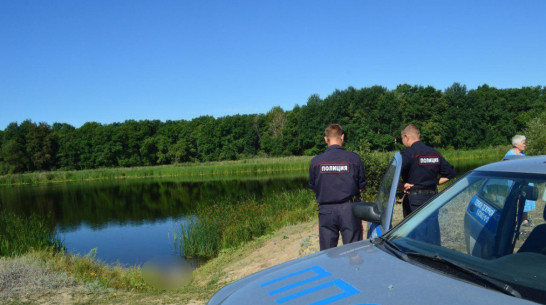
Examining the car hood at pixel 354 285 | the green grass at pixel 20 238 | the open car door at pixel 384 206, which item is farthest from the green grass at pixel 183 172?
the car hood at pixel 354 285

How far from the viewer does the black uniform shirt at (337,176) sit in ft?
14.3

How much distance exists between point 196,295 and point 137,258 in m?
7.21

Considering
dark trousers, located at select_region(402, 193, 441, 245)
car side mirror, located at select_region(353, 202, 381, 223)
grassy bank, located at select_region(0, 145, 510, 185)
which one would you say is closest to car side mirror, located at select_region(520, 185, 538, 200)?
dark trousers, located at select_region(402, 193, 441, 245)

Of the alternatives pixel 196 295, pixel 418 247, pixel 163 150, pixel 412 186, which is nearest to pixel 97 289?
pixel 196 295

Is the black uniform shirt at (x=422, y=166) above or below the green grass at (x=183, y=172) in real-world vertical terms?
above

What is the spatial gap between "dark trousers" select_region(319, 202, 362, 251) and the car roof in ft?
6.78

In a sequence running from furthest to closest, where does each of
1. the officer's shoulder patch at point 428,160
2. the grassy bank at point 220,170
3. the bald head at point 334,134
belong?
the grassy bank at point 220,170
the officer's shoulder patch at point 428,160
the bald head at point 334,134

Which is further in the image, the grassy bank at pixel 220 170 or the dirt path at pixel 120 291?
the grassy bank at pixel 220 170

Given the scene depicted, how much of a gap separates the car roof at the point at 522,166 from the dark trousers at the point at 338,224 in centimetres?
207

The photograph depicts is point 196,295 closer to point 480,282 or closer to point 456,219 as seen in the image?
point 456,219

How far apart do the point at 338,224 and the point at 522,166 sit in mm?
2459

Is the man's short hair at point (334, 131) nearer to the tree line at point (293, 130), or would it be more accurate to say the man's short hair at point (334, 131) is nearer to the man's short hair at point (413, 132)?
the man's short hair at point (413, 132)

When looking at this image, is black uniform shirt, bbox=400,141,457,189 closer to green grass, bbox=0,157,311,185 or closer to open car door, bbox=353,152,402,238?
open car door, bbox=353,152,402,238

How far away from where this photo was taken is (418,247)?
2.15 meters
